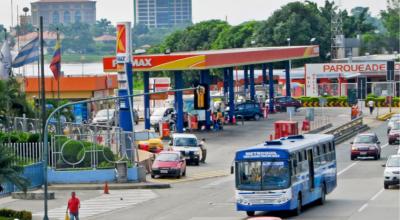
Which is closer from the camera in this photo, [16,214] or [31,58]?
[16,214]

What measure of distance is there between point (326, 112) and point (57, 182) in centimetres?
5435

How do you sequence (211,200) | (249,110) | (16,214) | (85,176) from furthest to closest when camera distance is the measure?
(249,110)
(85,176)
(211,200)
(16,214)

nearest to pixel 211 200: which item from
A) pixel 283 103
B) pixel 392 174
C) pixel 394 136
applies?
pixel 392 174

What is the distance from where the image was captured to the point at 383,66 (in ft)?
429

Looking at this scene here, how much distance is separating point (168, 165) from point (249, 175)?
17759 millimetres

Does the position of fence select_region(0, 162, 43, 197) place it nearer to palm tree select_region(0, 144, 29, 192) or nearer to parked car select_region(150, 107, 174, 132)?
palm tree select_region(0, 144, 29, 192)

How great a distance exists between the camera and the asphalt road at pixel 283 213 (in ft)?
138

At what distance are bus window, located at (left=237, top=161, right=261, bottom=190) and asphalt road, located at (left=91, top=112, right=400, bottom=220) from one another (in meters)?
1.48

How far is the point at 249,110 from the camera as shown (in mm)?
97312

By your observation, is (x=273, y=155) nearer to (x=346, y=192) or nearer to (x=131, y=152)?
(x=346, y=192)

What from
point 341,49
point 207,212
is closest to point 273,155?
point 207,212

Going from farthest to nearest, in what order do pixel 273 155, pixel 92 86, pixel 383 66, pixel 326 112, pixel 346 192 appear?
pixel 383 66 < pixel 326 112 < pixel 92 86 < pixel 346 192 < pixel 273 155

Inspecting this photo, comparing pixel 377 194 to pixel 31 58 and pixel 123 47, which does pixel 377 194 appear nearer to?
pixel 31 58

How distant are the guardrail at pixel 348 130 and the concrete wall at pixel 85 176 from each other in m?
25.0
